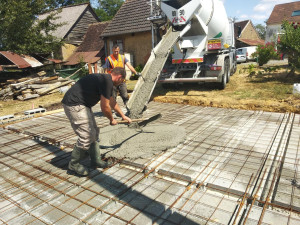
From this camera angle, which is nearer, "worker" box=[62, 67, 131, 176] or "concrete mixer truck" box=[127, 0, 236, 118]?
"worker" box=[62, 67, 131, 176]

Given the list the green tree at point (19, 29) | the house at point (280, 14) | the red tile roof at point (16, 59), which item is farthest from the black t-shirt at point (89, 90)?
the house at point (280, 14)

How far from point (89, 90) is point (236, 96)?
5.51 metres

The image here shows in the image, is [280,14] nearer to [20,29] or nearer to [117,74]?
Result: [20,29]

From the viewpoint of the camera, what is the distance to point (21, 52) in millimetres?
11516

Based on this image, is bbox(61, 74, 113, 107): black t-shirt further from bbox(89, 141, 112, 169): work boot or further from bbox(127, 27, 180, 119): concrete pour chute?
bbox(127, 27, 180, 119): concrete pour chute

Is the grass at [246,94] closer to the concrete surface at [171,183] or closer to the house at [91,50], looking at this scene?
the concrete surface at [171,183]

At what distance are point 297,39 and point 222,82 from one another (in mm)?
3396

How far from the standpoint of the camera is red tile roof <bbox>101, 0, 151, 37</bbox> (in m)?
14.0

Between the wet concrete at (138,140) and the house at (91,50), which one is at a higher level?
the house at (91,50)

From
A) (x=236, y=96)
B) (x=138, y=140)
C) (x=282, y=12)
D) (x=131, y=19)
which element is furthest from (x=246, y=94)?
(x=282, y=12)

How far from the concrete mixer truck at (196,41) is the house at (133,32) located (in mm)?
6431

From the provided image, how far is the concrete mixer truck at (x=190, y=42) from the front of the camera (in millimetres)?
6872

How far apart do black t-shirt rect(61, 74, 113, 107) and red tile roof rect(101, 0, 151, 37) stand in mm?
11554

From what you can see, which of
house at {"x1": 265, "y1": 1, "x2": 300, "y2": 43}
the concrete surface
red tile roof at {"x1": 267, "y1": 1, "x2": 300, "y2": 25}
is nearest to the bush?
the concrete surface
